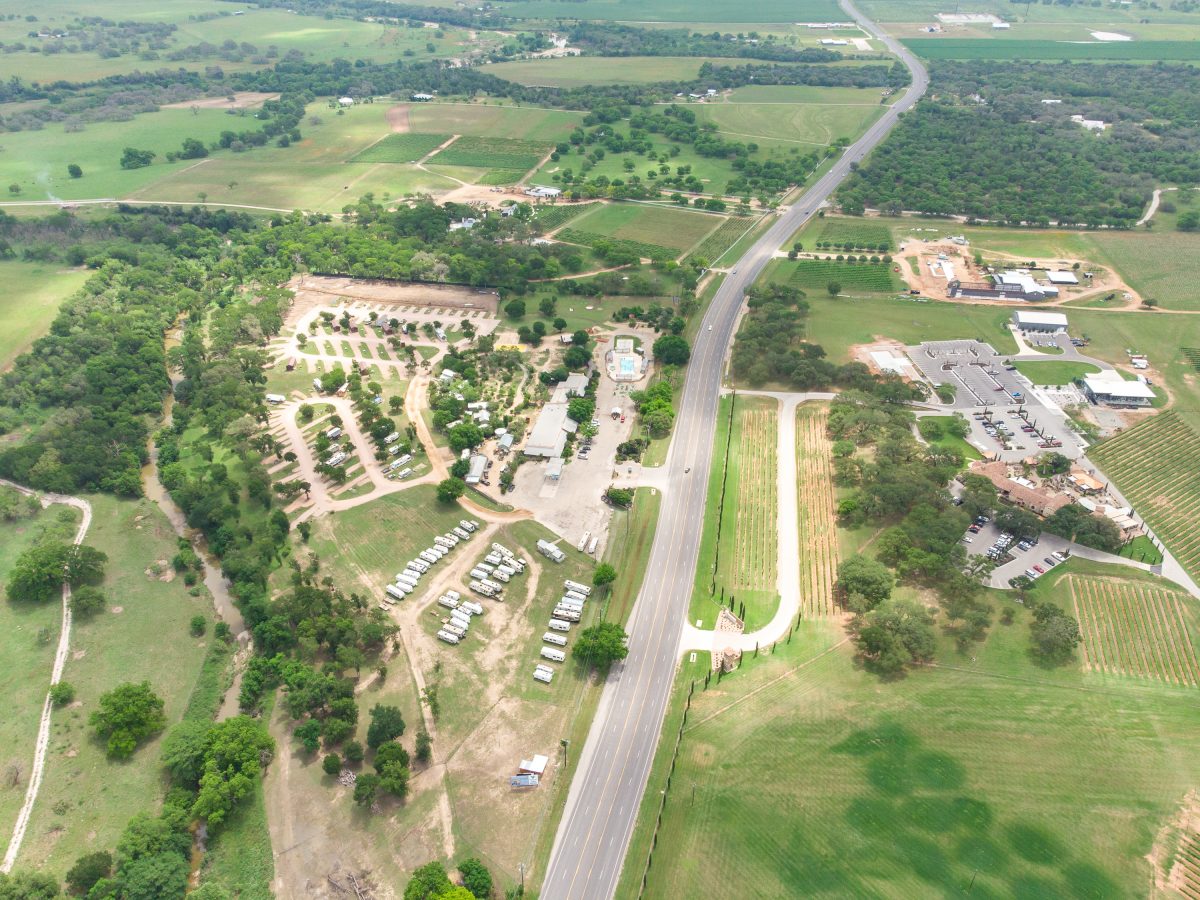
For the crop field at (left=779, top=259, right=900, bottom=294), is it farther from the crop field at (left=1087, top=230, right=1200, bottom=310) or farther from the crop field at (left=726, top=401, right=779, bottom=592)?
the crop field at (left=1087, top=230, right=1200, bottom=310)

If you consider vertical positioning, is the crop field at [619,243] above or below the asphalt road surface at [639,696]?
above

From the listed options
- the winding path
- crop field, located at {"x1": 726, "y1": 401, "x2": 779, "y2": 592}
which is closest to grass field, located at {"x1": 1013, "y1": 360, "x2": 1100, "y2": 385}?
crop field, located at {"x1": 726, "y1": 401, "x2": 779, "y2": 592}

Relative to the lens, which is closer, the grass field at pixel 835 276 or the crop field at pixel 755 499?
the crop field at pixel 755 499

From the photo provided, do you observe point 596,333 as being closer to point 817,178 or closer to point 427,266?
point 427,266

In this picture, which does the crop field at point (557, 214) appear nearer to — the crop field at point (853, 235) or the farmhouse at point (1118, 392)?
the crop field at point (853, 235)

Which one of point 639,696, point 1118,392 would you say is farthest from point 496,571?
point 1118,392

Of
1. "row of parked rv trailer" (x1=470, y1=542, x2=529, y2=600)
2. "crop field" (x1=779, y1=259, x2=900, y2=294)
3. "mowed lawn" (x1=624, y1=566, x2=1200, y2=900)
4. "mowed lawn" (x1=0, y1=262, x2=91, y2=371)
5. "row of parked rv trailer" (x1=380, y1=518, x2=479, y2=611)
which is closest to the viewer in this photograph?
"mowed lawn" (x1=624, y1=566, x2=1200, y2=900)

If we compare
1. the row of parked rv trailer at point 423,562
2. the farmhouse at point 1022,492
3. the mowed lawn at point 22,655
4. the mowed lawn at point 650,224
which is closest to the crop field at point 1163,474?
the farmhouse at point 1022,492
